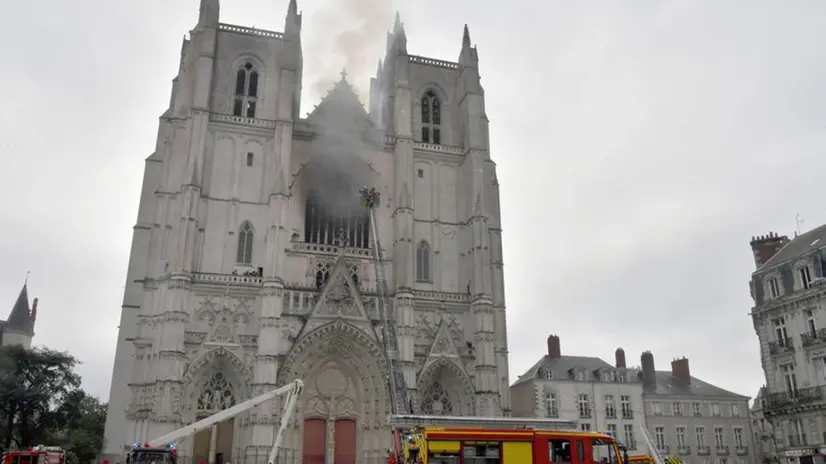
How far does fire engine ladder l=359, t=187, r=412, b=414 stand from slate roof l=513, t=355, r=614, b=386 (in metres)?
15.0

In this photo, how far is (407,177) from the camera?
34.8 meters

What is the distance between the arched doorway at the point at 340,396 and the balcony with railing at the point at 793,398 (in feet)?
60.5

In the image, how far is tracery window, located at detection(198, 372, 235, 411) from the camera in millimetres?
29344

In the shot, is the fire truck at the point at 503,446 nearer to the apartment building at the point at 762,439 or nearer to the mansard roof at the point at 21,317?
the apartment building at the point at 762,439

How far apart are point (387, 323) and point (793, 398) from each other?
19.1 m

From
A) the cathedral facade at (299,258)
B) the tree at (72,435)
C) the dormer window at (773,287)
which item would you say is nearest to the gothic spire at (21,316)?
the tree at (72,435)

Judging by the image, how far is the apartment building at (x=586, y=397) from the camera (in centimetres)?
4253

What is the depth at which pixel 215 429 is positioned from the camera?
96.9ft

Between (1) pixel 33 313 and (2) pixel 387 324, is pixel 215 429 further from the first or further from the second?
(1) pixel 33 313

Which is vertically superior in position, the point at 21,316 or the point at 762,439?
the point at 21,316

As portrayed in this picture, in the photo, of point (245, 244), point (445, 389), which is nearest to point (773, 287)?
point (445, 389)

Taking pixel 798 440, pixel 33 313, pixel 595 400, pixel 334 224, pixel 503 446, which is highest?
pixel 33 313

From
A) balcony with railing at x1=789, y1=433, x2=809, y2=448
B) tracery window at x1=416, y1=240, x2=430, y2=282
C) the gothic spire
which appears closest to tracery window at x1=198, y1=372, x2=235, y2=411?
tracery window at x1=416, y1=240, x2=430, y2=282

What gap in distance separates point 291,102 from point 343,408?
1530 centimetres
